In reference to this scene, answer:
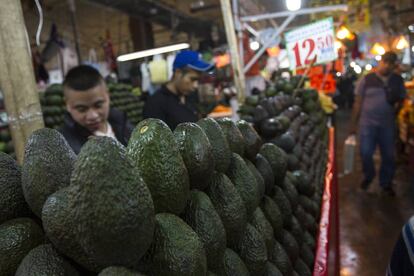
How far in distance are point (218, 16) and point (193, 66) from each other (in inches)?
408

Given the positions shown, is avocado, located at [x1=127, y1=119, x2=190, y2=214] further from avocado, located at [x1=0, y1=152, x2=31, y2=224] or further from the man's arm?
the man's arm

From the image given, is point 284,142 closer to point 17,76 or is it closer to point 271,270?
point 271,270

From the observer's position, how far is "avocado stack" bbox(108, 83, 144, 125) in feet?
26.8

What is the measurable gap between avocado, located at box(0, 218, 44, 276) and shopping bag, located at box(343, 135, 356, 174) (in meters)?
6.21

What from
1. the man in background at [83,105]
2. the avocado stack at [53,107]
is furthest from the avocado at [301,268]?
the avocado stack at [53,107]

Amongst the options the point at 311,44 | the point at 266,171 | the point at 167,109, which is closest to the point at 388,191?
the point at 311,44

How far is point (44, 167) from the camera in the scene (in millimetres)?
876

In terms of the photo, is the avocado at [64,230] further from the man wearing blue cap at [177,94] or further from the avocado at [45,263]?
the man wearing blue cap at [177,94]

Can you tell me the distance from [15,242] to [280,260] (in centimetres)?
98

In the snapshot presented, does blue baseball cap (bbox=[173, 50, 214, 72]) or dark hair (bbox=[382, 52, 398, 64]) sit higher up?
blue baseball cap (bbox=[173, 50, 214, 72])

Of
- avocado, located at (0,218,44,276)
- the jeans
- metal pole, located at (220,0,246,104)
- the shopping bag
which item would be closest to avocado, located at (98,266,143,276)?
avocado, located at (0,218,44,276)

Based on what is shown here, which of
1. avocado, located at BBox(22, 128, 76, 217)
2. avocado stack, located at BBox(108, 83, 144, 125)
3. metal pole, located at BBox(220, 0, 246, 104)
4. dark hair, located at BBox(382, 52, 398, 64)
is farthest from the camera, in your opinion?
avocado stack, located at BBox(108, 83, 144, 125)

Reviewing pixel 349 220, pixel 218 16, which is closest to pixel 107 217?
pixel 349 220

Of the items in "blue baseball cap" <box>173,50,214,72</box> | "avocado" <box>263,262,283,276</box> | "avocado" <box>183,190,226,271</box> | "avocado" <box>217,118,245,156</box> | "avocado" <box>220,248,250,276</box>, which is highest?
"blue baseball cap" <box>173,50,214,72</box>
